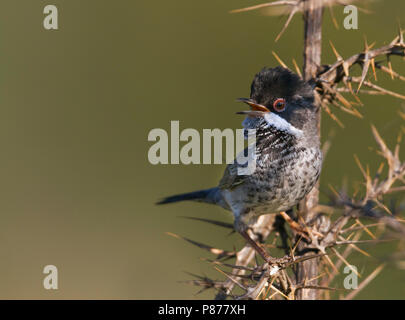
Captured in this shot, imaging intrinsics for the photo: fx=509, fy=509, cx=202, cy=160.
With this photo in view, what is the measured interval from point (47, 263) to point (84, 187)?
41.5 inches

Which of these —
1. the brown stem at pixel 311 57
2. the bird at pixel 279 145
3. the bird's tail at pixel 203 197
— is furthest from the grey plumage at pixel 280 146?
the bird's tail at pixel 203 197

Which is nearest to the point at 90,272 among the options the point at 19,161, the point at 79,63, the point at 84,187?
the point at 84,187

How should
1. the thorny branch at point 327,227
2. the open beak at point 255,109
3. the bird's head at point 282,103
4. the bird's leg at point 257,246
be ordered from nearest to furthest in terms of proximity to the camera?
1. the thorny branch at point 327,227
2. the bird's leg at point 257,246
3. the bird's head at point 282,103
4. the open beak at point 255,109

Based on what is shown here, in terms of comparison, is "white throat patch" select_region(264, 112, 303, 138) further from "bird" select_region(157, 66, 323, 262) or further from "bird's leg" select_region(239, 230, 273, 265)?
"bird's leg" select_region(239, 230, 273, 265)

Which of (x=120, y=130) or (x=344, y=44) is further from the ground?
(x=344, y=44)

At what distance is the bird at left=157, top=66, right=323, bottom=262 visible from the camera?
299cm

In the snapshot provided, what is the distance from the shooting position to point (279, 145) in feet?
10.7

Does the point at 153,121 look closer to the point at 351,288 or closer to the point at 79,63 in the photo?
the point at 79,63

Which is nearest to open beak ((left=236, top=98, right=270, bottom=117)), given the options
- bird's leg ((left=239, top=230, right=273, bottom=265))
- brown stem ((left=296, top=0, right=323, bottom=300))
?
brown stem ((left=296, top=0, right=323, bottom=300))

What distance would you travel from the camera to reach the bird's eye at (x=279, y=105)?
3.11 m

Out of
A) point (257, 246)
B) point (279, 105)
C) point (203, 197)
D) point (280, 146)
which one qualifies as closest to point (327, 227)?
point (257, 246)

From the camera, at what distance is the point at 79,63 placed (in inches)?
253

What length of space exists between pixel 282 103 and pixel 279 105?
23mm

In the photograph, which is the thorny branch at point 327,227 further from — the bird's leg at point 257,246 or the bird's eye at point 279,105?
the bird's eye at point 279,105
